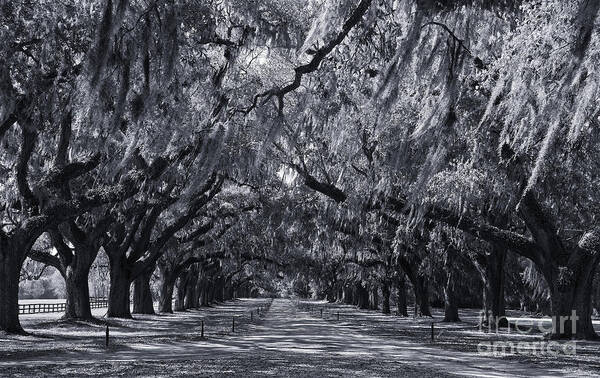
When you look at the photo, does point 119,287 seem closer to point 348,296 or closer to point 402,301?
point 402,301

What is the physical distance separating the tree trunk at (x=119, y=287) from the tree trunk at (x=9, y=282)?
43.7 ft

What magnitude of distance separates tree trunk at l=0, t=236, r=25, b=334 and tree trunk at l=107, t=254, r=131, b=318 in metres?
13.3

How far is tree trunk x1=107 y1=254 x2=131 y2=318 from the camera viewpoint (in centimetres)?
3438

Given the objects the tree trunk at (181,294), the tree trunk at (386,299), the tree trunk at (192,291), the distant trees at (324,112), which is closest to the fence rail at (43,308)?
the tree trunk at (192,291)

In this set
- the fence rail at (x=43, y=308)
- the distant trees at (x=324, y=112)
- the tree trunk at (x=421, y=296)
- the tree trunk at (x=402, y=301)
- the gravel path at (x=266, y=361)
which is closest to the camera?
the distant trees at (x=324, y=112)

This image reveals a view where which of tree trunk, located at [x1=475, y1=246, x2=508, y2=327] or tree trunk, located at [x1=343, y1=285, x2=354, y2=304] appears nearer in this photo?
tree trunk, located at [x1=475, y1=246, x2=508, y2=327]

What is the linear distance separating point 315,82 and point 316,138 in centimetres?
547

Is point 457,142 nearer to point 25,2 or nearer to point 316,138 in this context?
point 316,138

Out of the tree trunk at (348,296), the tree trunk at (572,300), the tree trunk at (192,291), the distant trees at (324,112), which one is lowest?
the tree trunk at (348,296)

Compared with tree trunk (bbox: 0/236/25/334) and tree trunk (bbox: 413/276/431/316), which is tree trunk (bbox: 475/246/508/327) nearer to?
tree trunk (bbox: 413/276/431/316)

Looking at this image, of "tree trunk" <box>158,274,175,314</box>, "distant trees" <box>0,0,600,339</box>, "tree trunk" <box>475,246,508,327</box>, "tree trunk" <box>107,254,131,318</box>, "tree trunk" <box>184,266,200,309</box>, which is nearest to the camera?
"distant trees" <box>0,0,600,339</box>

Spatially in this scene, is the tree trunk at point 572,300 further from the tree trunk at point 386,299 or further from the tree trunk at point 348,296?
the tree trunk at point 348,296

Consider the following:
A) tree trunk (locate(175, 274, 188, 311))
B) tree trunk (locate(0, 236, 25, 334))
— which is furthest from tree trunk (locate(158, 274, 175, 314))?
tree trunk (locate(0, 236, 25, 334))

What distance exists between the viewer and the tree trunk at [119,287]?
34.4 m
